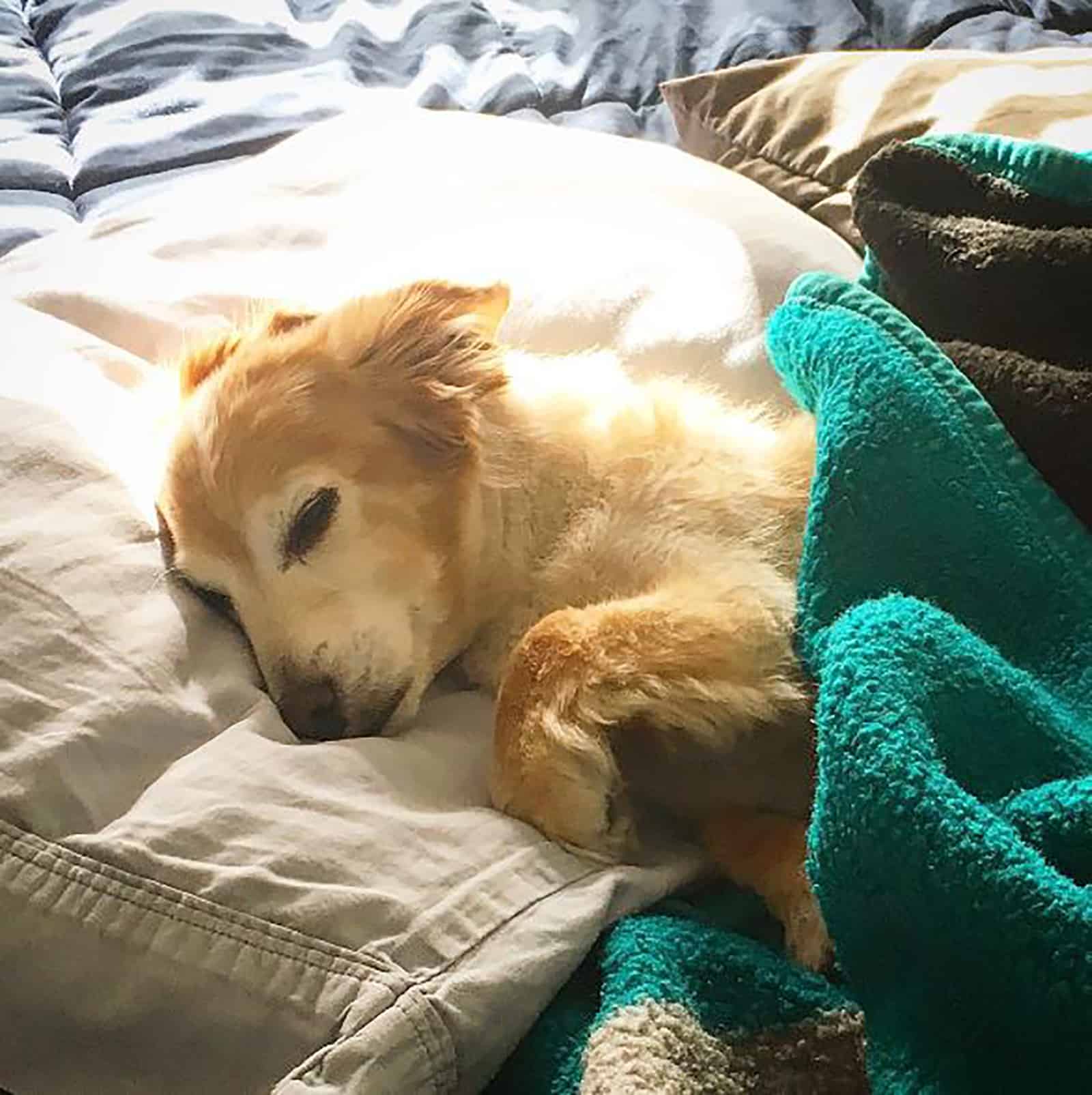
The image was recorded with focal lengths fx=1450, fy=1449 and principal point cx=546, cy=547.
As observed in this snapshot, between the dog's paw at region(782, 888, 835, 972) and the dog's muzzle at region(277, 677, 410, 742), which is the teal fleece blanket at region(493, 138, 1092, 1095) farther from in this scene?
the dog's muzzle at region(277, 677, 410, 742)

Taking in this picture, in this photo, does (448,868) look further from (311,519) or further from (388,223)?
(388,223)

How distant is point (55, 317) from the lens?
142cm

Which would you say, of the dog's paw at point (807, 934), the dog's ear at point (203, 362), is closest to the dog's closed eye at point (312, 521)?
the dog's ear at point (203, 362)

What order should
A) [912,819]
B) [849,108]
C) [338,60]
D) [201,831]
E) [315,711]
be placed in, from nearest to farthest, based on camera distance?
[912,819]
[201,831]
[315,711]
[849,108]
[338,60]

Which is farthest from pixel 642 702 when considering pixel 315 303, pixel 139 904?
pixel 315 303

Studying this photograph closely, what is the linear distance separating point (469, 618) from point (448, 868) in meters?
0.36

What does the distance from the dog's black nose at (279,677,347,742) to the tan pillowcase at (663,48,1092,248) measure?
792mm

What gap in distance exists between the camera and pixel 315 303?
1.47 m

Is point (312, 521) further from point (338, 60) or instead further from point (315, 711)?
point (338, 60)

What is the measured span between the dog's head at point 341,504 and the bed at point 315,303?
0.13 feet

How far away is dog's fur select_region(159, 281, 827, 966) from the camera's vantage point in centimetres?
102

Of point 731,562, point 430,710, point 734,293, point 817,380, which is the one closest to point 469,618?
point 430,710

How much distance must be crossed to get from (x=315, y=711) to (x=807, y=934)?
392 millimetres

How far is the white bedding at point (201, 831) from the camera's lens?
0.81 m
